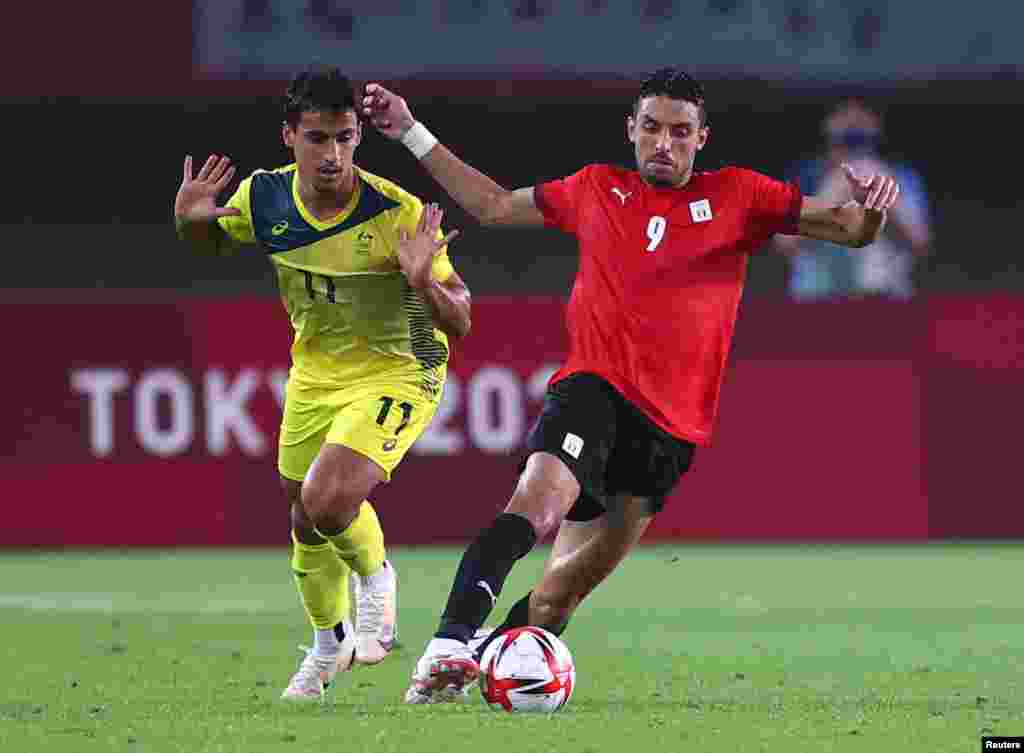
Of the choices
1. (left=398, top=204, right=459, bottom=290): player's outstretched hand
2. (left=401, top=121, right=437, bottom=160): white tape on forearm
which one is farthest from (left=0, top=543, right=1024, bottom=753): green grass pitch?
(left=401, top=121, right=437, bottom=160): white tape on forearm

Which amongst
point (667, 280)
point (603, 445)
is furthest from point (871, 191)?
point (603, 445)

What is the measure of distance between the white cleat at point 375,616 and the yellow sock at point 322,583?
0.15 metres

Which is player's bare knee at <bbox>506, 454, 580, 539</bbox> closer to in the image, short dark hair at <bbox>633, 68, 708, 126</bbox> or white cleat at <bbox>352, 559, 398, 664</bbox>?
white cleat at <bbox>352, 559, 398, 664</bbox>

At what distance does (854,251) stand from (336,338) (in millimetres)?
8761

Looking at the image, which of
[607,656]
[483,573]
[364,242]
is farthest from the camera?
[607,656]

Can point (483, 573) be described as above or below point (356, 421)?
below

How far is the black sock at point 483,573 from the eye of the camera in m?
7.22

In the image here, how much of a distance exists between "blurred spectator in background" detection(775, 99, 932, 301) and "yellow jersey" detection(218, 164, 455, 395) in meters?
8.10

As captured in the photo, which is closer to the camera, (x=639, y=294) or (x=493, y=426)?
(x=639, y=294)

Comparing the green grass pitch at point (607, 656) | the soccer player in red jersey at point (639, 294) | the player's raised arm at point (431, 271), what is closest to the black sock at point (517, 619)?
the soccer player in red jersey at point (639, 294)

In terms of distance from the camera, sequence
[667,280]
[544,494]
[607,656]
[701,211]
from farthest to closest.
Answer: [607,656] → [701,211] → [667,280] → [544,494]

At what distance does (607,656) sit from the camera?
31.4 ft

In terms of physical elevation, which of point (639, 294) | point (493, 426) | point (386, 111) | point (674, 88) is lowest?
point (493, 426)

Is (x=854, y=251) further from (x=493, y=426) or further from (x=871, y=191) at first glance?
(x=871, y=191)
